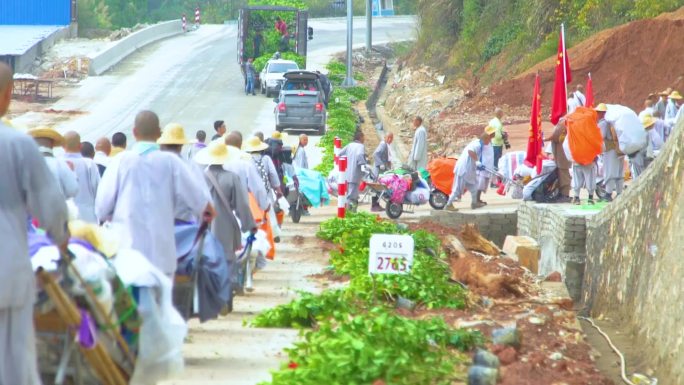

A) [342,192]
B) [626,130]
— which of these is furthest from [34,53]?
[626,130]

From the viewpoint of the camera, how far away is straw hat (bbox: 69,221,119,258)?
8.23 metres

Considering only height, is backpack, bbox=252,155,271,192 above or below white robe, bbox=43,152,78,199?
below

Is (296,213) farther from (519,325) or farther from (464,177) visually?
(519,325)

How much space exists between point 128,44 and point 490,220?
44.3 m

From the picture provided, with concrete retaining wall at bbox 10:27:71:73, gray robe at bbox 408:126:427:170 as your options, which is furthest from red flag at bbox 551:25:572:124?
concrete retaining wall at bbox 10:27:71:73

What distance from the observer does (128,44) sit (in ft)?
212

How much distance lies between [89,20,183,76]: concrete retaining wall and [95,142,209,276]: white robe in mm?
47422

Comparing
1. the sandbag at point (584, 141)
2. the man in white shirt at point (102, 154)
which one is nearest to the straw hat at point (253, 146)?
the man in white shirt at point (102, 154)

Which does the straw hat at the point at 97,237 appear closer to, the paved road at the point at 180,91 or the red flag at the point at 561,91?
the red flag at the point at 561,91

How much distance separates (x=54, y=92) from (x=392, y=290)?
1594 inches

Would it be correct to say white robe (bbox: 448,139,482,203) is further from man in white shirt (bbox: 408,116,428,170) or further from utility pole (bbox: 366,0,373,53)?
utility pole (bbox: 366,0,373,53)

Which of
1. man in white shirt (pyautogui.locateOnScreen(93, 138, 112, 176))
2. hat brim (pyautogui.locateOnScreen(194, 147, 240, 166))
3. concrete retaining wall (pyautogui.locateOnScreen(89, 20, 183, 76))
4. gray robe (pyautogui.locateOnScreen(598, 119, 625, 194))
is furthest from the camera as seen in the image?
concrete retaining wall (pyautogui.locateOnScreen(89, 20, 183, 76))

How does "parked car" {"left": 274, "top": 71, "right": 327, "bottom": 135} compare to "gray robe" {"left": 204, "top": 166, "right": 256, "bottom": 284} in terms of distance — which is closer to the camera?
"gray robe" {"left": 204, "top": 166, "right": 256, "bottom": 284}

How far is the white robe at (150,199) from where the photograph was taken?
31.8 ft
